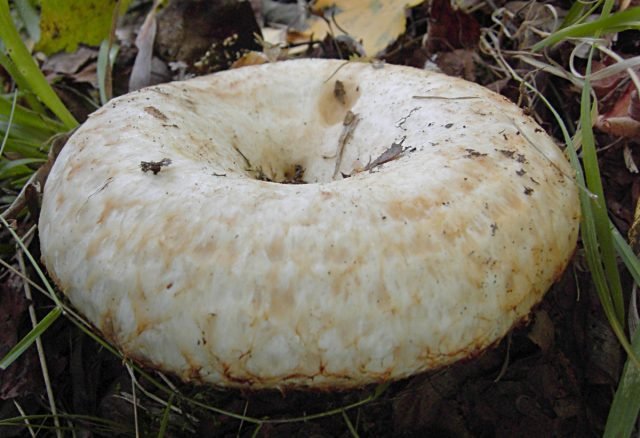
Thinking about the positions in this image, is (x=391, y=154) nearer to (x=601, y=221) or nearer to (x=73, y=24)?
(x=601, y=221)

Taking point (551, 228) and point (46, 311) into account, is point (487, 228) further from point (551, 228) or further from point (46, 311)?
point (46, 311)

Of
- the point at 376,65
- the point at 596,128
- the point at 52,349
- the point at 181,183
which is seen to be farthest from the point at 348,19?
the point at 52,349

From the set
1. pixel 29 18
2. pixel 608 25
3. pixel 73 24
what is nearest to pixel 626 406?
pixel 608 25

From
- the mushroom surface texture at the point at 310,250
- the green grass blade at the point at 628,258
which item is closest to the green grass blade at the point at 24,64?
the mushroom surface texture at the point at 310,250

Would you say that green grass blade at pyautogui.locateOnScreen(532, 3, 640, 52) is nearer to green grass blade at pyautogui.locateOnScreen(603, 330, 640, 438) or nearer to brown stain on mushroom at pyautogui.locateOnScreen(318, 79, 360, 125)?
brown stain on mushroom at pyautogui.locateOnScreen(318, 79, 360, 125)

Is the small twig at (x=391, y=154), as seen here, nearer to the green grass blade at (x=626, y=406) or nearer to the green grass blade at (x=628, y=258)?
the green grass blade at (x=628, y=258)

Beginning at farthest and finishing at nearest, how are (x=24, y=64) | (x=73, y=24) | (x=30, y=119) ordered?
(x=73, y=24)
(x=30, y=119)
(x=24, y=64)

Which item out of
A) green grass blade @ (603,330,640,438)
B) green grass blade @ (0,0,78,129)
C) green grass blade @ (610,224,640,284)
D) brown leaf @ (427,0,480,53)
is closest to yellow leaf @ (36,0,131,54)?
green grass blade @ (0,0,78,129)

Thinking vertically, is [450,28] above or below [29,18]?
below
